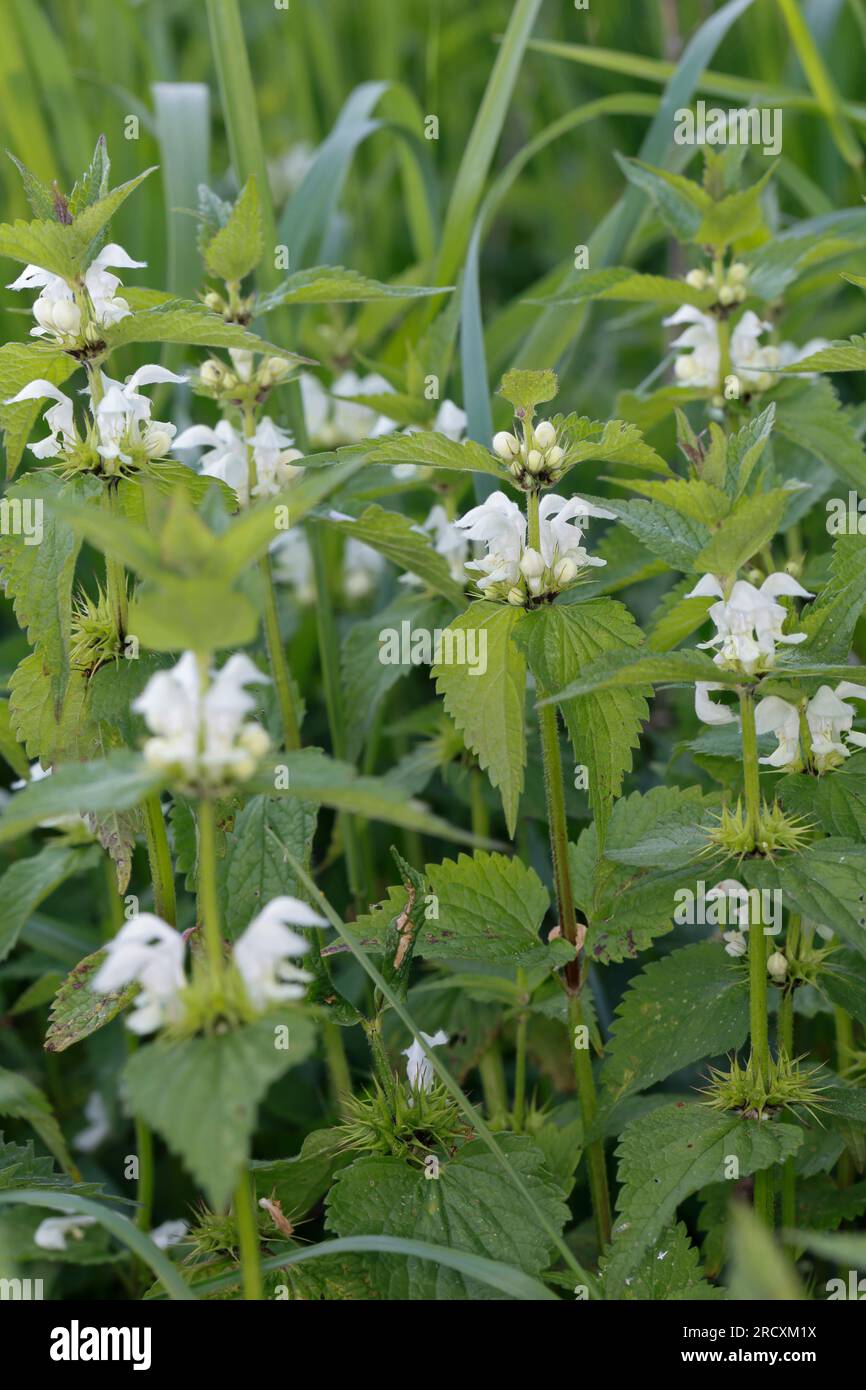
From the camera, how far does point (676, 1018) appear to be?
137 centimetres

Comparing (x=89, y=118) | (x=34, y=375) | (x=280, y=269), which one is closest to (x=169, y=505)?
(x=34, y=375)

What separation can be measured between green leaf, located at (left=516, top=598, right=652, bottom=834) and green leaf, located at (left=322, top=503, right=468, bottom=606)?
287 mm

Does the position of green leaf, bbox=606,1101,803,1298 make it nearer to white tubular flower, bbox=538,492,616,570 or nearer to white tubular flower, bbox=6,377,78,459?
white tubular flower, bbox=538,492,616,570

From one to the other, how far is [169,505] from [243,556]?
0.32 feet

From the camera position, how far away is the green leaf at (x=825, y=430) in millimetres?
1704

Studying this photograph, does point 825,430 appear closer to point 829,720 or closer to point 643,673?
point 829,720

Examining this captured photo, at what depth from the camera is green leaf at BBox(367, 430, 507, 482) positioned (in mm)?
1353

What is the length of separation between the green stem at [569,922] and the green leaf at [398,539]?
10.8 inches

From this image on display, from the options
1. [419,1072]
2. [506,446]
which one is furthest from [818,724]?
[419,1072]

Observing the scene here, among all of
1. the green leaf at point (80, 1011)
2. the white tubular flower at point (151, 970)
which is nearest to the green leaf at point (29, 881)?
the green leaf at point (80, 1011)

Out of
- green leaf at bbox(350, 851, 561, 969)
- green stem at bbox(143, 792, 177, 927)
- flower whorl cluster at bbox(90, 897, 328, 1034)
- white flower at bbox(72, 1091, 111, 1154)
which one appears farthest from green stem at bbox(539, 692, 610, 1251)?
white flower at bbox(72, 1091, 111, 1154)

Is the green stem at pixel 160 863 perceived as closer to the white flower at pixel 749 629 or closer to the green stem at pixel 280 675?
the green stem at pixel 280 675

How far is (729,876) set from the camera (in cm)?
134
